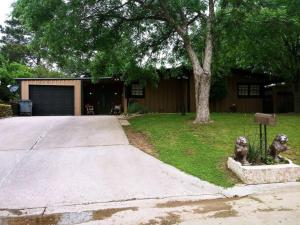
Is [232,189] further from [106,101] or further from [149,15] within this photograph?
[106,101]

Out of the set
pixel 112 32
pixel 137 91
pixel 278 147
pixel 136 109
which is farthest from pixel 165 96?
pixel 278 147

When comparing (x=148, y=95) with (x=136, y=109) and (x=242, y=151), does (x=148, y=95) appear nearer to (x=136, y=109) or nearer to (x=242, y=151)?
(x=136, y=109)

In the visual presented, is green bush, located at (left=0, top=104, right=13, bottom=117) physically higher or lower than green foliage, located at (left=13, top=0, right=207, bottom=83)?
lower

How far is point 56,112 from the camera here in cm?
2802

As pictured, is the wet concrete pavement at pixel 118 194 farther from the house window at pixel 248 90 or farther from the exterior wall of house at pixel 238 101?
the house window at pixel 248 90

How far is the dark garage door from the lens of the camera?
27.5m

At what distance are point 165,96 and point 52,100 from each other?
8035 millimetres

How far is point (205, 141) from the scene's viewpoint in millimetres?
11258

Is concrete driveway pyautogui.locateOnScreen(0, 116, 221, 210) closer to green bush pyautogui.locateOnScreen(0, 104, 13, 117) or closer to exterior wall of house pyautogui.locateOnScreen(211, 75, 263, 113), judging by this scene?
green bush pyautogui.locateOnScreen(0, 104, 13, 117)

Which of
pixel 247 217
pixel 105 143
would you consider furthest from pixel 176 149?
pixel 247 217

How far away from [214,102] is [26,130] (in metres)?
12.2

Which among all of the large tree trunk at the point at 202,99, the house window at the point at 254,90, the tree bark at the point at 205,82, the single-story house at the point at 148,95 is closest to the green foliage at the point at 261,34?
the tree bark at the point at 205,82

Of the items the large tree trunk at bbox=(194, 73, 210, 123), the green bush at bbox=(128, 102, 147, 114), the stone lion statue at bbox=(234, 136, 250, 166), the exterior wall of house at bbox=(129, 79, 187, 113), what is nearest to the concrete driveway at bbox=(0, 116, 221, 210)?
the stone lion statue at bbox=(234, 136, 250, 166)

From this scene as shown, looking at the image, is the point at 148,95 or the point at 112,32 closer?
the point at 112,32
